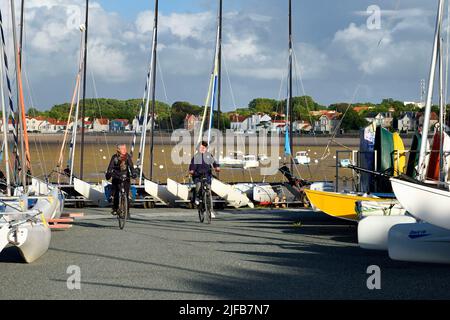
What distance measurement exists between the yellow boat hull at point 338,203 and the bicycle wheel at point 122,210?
3.93 m

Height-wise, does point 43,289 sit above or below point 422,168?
below

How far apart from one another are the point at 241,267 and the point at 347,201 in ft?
19.8

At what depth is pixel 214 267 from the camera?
12273 millimetres

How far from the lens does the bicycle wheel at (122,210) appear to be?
18.6 m

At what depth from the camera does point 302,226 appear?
762 inches

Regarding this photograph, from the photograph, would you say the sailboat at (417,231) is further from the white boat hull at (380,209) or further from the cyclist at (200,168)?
the cyclist at (200,168)

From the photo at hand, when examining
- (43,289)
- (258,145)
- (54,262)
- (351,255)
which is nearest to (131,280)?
(43,289)

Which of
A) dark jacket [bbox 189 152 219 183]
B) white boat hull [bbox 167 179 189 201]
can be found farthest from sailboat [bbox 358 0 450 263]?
white boat hull [bbox 167 179 189 201]

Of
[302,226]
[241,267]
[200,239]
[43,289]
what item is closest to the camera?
[43,289]

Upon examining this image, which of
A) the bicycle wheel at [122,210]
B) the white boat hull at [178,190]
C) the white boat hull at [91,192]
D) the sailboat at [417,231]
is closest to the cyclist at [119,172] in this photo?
the bicycle wheel at [122,210]

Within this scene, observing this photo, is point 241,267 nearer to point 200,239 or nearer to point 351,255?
point 351,255

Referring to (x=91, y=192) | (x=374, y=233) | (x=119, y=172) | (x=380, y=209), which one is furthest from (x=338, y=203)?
(x=91, y=192)

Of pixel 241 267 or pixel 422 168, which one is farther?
pixel 422 168
